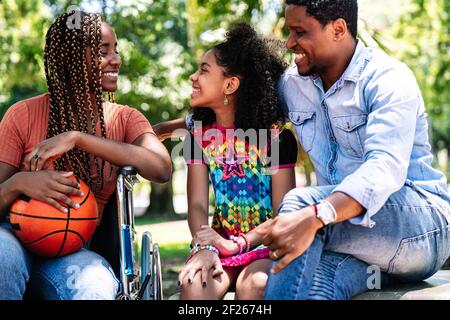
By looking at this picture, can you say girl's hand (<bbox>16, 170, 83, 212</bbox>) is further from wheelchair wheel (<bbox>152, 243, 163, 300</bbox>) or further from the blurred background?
the blurred background

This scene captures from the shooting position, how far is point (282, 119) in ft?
11.3

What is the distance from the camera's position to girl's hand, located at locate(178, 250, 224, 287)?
114 inches

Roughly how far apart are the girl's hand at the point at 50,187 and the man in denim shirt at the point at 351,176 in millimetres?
830

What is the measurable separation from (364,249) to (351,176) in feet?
1.20

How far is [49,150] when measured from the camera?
2.96 metres

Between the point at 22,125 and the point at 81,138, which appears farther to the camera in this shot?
the point at 22,125

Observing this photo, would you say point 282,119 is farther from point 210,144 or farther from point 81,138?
point 81,138

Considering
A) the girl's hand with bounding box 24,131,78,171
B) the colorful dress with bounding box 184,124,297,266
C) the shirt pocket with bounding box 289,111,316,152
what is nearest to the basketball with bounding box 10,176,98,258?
the girl's hand with bounding box 24,131,78,171

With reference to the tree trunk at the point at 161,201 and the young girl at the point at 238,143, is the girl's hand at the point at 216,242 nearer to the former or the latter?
the young girl at the point at 238,143

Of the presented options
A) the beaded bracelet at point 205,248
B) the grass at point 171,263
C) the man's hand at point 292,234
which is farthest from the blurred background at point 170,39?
the man's hand at point 292,234

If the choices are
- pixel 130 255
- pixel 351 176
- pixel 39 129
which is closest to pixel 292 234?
pixel 351 176

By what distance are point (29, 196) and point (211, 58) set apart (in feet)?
3.90
